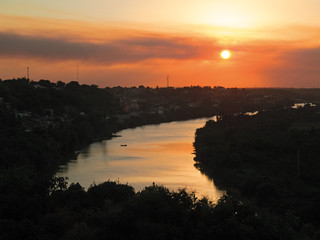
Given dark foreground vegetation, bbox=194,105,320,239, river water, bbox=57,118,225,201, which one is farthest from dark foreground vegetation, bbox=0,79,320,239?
river water, bbox=57,118,225,201

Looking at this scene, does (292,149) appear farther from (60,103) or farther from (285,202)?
(60,103)

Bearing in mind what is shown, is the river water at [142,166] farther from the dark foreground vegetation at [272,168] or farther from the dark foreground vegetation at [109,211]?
the dark foreground vegetation at [109,211]

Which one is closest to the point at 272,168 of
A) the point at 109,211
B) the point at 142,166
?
the point at 142,166

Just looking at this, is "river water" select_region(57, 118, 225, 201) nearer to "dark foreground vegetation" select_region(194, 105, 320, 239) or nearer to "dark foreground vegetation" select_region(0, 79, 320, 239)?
"dark foreground vegetation" select_region(194, 105, 320, 239)

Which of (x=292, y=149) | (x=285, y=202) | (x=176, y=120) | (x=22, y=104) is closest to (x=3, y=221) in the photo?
(x=285, y=202)

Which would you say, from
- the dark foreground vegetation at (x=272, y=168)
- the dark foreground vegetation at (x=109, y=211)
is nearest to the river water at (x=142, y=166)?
the dark foreground vegetation at (x=272, y=168)
